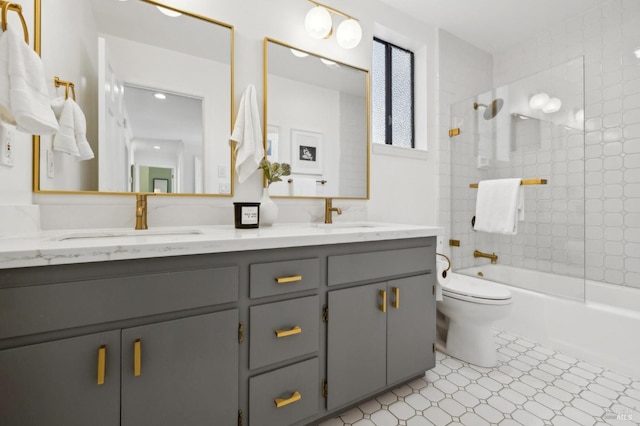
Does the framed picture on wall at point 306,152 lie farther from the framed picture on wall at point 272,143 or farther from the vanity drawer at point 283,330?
the vanity drawer at point 283,330

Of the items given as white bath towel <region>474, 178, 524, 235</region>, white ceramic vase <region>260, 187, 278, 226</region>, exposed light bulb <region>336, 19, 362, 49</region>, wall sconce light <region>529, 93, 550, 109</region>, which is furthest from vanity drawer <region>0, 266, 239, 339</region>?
wall sconce light <region>529, 93, 550, 109</region>

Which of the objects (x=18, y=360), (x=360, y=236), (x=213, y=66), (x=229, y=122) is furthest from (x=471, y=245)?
(x=18, y=360)

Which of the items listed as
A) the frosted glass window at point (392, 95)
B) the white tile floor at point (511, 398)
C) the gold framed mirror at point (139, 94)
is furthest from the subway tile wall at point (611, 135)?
the gold framed mirror at point (139, 94)

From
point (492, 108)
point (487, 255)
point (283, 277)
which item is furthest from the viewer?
Result: point (487, 255)

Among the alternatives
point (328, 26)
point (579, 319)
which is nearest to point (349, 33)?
point (328, 26)

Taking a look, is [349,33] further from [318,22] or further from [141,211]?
[141,211]

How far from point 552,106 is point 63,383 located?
10.0 feet

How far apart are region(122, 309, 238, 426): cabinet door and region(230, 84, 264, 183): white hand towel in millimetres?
849

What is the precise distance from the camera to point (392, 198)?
2.26 m

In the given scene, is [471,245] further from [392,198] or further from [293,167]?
[293,167]

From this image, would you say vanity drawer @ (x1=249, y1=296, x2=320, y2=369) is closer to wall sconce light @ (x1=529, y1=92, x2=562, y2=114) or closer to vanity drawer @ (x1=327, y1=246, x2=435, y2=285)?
vanity drawer @ (x1=327, y1=246, x2=435, y2=285)

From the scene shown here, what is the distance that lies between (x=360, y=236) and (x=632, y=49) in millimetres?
2667

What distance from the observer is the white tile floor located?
1.32 metres

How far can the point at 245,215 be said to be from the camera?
4.77ft
